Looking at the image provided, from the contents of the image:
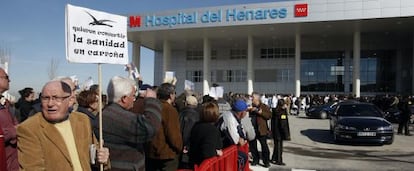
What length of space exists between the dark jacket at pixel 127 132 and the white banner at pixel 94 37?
53 cm

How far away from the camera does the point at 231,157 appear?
6.36 metres

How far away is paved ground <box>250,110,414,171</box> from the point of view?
10.2m

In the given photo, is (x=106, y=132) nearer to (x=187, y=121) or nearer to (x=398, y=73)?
(x=187, y=121)

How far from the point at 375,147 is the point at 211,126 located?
9783 millimetres

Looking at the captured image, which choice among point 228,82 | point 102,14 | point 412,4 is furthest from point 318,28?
point 102,14

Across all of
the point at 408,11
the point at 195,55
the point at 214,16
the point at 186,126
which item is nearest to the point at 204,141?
the point at 186,126

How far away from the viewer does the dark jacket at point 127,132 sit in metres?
3.61

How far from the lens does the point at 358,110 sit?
15.1 meters

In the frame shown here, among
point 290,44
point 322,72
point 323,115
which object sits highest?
point 290,44

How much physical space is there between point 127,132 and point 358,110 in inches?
513

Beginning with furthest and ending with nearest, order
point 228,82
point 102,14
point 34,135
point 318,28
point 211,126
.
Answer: point 228,82 → point 318,28 → point 211,126 → point 102,14 → point 34,135

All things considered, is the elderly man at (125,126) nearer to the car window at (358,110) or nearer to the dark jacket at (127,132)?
the dark jacket at (127,132)

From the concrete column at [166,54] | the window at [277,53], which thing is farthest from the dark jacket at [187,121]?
the window at [277,53]

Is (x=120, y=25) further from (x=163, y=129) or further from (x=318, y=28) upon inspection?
(x=318, y=28)
